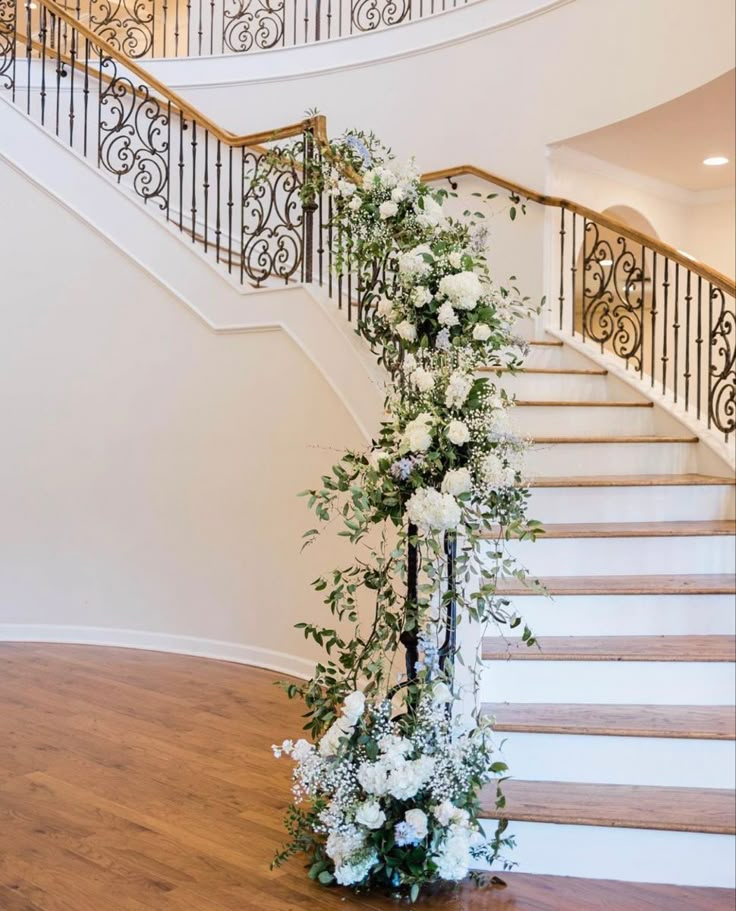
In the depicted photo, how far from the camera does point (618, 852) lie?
2721 mm

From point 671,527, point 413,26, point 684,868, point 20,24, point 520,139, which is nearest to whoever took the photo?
point 684,868

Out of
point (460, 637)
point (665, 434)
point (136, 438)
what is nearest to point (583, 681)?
point (460, 637)

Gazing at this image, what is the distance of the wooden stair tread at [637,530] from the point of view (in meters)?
3.64

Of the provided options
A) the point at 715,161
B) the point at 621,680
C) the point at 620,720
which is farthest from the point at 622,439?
the point at 715,161

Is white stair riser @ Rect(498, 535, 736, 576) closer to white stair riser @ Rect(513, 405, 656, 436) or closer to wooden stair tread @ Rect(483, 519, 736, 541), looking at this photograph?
wooden stair tread @ Rect(483, 519, 736, 541)

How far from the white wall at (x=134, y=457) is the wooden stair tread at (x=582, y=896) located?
8.06 feet

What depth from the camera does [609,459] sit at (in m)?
4.44

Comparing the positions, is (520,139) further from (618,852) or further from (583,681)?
(618,852)

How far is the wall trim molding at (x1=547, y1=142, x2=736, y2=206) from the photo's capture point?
244 inches

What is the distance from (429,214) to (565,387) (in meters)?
2.29

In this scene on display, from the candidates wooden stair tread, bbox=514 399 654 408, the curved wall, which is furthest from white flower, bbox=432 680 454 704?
the curved wall

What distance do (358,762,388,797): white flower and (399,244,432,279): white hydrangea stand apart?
1.50 metres

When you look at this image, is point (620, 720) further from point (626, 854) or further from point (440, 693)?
point (440, 693)

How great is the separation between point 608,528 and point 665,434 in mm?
1256
